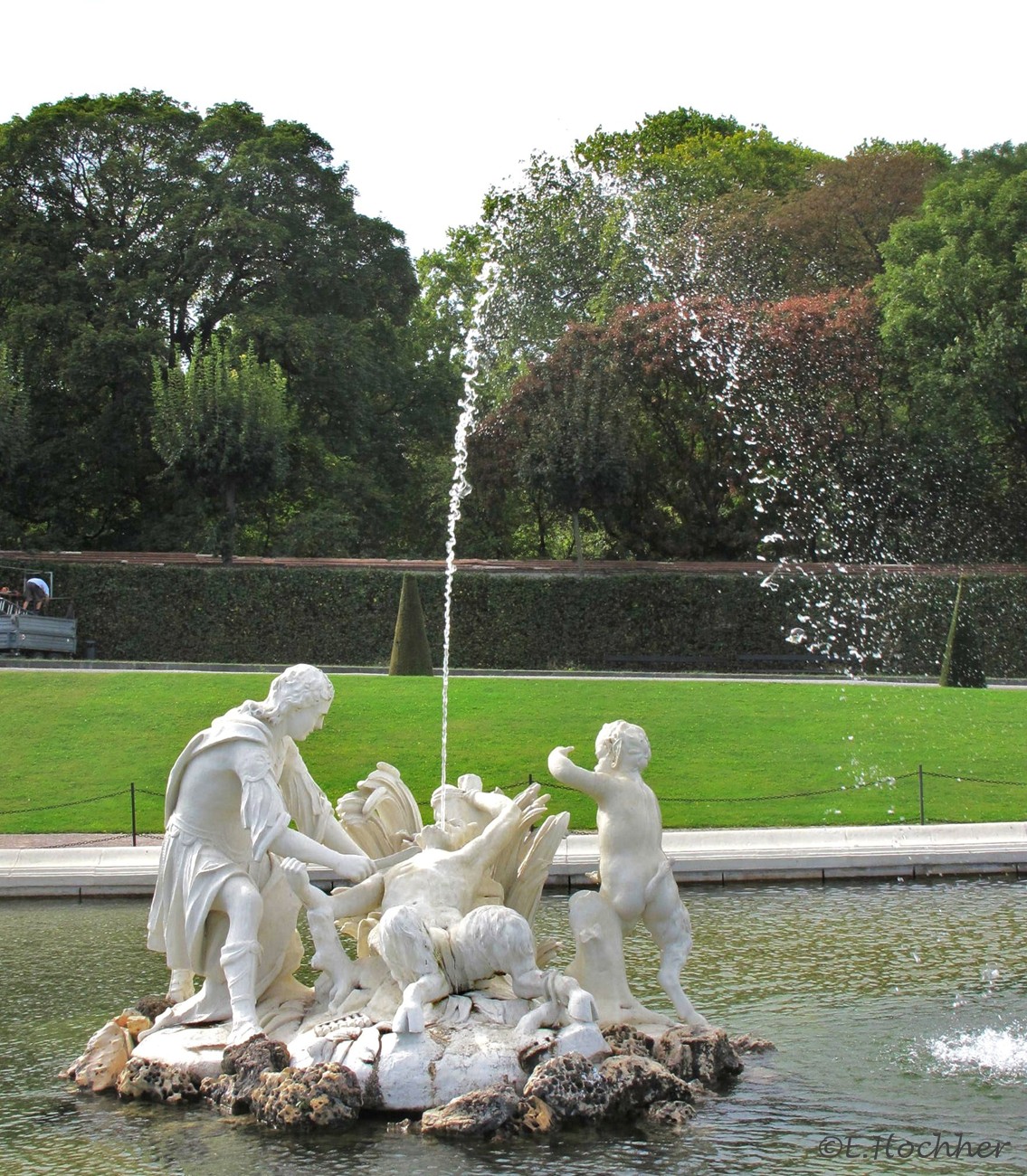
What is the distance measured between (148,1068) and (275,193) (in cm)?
3171

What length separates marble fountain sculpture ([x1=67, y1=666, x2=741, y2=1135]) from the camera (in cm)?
621

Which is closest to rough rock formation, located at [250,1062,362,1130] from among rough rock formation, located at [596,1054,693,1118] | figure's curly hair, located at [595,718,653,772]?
rough rock formation, located at [596,1054,693,1118]

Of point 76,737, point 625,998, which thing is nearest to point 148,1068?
point 625,998

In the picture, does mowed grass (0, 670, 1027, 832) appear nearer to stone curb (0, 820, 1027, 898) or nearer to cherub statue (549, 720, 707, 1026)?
stone curb (0, 820, 1027, 898)

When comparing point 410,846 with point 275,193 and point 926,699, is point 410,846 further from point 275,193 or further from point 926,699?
point 275,193

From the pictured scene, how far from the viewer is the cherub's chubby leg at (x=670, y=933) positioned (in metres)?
6.91

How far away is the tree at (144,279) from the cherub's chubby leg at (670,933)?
28.2 meters

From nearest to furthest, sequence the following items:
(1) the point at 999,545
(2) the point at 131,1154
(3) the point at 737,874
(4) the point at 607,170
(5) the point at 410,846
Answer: (2) the point at 131,1154 < (5) the point at 410,846 < (3) the point at 737,874 < (1) the point at 999,545 < (4) the point at 607,170

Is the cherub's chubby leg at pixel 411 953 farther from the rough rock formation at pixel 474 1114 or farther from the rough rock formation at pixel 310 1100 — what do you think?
the rough rock formation at pixel 474 1114

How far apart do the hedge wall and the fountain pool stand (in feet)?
56.4

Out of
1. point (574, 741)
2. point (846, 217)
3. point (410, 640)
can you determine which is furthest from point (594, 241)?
point (574, 741)

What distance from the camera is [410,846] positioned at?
712 cm

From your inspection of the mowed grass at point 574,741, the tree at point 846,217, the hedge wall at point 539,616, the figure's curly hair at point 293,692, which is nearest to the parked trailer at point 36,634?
the hedge wall at point 539,616

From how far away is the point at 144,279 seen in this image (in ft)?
115
